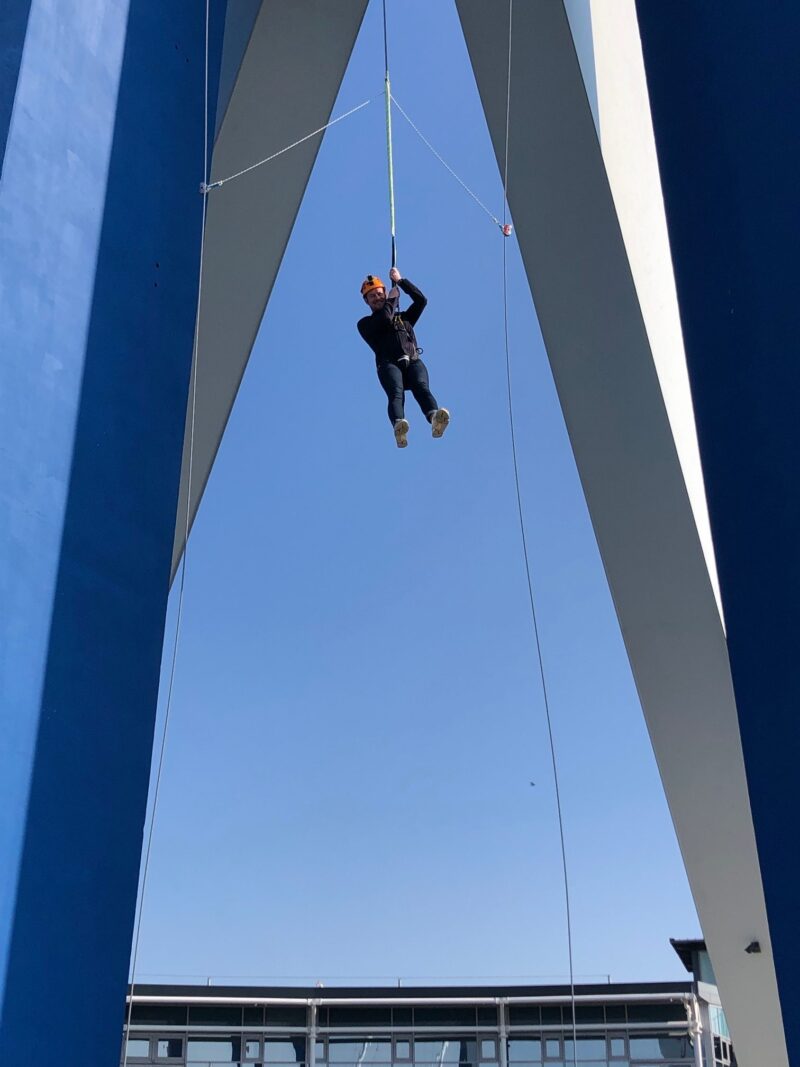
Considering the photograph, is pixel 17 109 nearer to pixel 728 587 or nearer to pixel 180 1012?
pixel 728 587

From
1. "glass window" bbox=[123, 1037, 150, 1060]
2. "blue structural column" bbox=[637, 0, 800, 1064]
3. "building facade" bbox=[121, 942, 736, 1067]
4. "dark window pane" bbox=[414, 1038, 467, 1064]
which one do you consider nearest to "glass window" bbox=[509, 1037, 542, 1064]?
"building facade" bbox=[121, 942, 736, 1067]

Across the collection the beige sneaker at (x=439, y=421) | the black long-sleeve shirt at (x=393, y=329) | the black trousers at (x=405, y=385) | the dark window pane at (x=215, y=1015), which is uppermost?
the black long-sleeve shirt at (x=393, y=329)

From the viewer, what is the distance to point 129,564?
468 centimetres

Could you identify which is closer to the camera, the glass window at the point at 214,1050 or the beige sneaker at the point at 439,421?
the beige sneaker at the point at 439,421

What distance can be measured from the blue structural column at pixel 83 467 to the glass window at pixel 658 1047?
1434 centimetres

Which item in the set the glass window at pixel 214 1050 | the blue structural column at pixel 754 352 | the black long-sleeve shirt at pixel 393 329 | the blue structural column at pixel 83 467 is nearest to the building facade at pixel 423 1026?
the glass window at pixel 214 1050

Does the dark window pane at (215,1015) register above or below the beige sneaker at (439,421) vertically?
below

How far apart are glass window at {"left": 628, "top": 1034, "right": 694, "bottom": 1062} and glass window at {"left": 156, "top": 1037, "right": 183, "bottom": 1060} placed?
21.4ft

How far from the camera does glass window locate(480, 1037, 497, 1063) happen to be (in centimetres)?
1659

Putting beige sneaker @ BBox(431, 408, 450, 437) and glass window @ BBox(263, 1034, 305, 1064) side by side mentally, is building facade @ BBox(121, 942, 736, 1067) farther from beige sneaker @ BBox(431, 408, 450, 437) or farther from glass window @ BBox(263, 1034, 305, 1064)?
beige sneaker @ BBox(431, 408, 450, 437)

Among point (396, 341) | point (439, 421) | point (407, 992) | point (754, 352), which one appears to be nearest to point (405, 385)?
point (396, 341)

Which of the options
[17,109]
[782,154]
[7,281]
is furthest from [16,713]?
[782,154]

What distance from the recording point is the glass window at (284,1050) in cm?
1647

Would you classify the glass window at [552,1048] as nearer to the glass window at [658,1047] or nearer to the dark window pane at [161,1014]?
the glass window at [658,1047]
